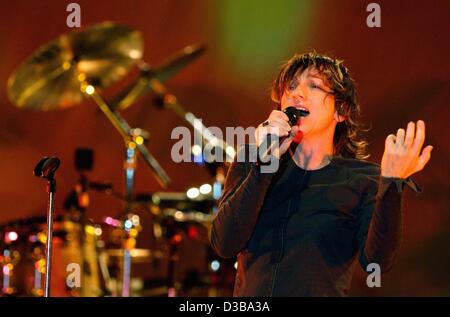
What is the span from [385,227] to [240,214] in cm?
38

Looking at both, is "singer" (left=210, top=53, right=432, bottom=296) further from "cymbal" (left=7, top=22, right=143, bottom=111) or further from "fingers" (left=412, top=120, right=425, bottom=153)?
"cymbal" (left=7, top=22, right=143, bottom=111)

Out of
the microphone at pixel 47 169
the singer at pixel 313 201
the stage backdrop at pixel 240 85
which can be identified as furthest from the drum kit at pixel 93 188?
the singer at pixel 313 201

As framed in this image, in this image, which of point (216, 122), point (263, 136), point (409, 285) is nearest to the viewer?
point (263, 136)

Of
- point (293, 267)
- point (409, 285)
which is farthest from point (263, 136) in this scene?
point (409, 285)

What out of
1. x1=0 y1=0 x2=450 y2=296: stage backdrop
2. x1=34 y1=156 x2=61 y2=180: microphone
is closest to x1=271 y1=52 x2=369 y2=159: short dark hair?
x1=34 y1=156 x2=61 y2=180: microphone

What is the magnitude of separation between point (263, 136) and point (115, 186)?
3.75m

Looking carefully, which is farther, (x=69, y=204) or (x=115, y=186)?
(x=115, y=186)

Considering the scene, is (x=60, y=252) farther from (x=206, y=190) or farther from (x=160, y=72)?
(x=160, y=72)

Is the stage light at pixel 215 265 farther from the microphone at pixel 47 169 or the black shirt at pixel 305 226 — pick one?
the black shirt at pixel 305 226

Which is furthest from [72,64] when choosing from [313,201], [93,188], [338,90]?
[313,201]

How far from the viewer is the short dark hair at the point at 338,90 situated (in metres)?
2.21

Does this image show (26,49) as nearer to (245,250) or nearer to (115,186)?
(115,186)

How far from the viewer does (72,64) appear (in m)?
3.99

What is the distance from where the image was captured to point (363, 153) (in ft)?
7.98
